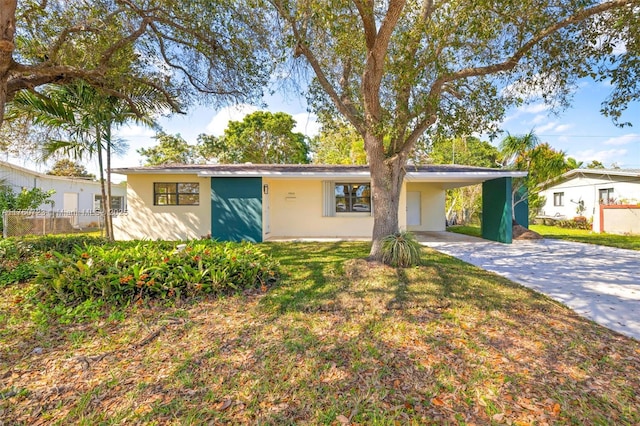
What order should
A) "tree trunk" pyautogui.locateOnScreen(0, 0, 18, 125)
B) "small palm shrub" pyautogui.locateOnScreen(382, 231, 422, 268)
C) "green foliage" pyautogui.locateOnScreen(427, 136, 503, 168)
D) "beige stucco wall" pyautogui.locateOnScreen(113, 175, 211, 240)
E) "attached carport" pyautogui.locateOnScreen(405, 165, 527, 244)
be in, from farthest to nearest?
1. "green foliage" pyautogui.locateOnScreen(427, 136, 503, 168)
2. "beige stucco wall" pyautogui.locateOnScreen(113, 175, 211, 240)
3. "attached carport" pyautogui.locateOnScreen(405, 165, 527, 244)
4. "small palm shrub" pyautogui.locateOnScreen(382, 231, 422, 268)
5. "tree trunk" pyautogui.locateOnScreen(0, 0, 18, 125)

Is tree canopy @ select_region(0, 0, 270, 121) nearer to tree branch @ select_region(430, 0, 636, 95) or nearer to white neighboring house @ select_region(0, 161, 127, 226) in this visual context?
tree branch @ select_region(430, 0, 636, 95)

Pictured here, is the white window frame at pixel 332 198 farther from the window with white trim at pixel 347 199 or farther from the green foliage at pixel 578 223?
the green foliage at pixel 578 223

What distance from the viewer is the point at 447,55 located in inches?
228

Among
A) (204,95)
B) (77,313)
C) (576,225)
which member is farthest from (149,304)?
(576,225)

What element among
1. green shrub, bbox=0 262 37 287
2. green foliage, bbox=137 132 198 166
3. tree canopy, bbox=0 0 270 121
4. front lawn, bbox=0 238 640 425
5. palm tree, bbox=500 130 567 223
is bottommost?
front lawn, bbox=0 238 640 425

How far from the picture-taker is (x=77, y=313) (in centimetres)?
380

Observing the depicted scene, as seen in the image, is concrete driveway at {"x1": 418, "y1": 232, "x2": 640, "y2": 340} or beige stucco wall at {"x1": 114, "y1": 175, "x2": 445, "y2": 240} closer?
concrete driveway at {"x1": 418, "y1": 232, "x2": 640, "y2": 340}

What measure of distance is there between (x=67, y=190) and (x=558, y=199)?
31289mm

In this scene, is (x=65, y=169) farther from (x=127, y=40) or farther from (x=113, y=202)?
(x=127, y=40)

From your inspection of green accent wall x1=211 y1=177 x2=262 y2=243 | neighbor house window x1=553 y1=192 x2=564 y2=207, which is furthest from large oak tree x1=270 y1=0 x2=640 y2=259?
neighbor house window x1=553 y1=192 x2=564 y2=207

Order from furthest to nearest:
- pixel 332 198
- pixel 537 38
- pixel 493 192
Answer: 1. pixel 332 198
2. pixel 493 192
3. pixel 537 38

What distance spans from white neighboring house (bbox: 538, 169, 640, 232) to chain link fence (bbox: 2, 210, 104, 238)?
70.3 feet

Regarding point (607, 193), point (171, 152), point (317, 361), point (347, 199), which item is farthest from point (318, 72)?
point (171, 152)

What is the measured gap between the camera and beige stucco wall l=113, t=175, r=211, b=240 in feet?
35.7
